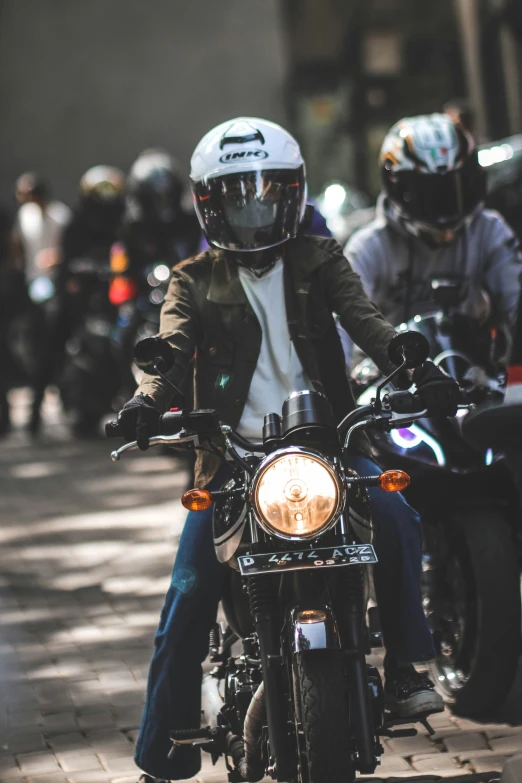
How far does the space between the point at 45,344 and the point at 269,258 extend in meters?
8.85

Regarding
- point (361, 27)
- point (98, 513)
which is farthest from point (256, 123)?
A: point (361, 27)

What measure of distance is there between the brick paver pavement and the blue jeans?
1.60 feet

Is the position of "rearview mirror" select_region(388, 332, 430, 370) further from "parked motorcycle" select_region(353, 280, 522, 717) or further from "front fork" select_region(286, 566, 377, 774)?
"parked motorcycle" select_region(353, 280, 522, 717)

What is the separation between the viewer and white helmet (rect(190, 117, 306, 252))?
15.5ft

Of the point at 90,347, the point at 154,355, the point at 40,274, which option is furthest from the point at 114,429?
the point at 40,274

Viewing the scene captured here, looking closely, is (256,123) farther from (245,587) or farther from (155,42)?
(155,42)

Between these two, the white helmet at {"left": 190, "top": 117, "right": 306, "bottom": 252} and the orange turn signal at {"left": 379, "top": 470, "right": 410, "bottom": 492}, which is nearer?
the orange turn signal at {"left": 379, "top": 470, "right": 410, "bottom": 492}

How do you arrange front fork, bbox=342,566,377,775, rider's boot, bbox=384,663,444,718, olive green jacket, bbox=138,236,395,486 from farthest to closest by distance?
1. olive green jacket, bbox=138,236,395,486
2. rider's boot, bbox=384,663,444,718
3. front fork, bbox=342,566,377,775

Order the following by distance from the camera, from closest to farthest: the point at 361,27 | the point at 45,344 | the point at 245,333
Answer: the point at 245,333 < the point at 45,344 < the point at 361,27

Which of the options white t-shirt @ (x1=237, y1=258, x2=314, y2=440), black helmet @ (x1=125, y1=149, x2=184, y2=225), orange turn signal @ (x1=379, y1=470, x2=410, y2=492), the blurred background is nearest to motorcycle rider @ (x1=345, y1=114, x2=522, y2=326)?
white t-shirt @ (x1=237, y1=258, x2=314, y2=440)

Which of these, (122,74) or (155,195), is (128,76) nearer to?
(122,74)

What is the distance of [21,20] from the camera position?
21.9 metres

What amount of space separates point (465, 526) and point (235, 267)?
1301mm

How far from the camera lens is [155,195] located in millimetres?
12195
